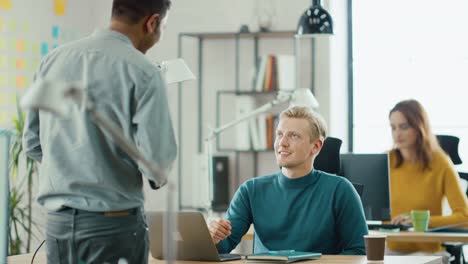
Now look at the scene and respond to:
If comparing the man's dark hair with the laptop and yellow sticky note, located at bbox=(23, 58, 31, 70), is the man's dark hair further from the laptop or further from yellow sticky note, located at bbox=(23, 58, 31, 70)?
yellow sticky note, located at bbox=(23, 58, 31, 70)

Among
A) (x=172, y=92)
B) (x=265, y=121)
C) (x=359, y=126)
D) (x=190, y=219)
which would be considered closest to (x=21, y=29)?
(x=172, y=92)

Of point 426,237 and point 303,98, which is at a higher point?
point 303,98

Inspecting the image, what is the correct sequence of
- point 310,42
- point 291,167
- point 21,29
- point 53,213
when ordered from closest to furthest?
1. point 53,213
2. point 291,167
3. point 21,29
4. point 310,42

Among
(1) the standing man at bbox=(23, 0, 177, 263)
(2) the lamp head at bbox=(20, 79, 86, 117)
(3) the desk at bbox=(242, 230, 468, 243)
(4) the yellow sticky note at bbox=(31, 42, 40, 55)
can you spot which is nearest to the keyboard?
(3) the desk at bbox=(242, 230, 468, 243)

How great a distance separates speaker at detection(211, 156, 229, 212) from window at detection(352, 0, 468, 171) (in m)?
1.04

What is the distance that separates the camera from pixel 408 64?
6.86 meters

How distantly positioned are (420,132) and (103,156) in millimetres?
2948

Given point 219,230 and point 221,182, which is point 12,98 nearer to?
point 221,182

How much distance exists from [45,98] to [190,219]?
65.4 inches

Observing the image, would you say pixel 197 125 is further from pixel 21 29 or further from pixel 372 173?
pixel 372 173

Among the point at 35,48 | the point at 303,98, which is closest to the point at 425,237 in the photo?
the point at 303,98

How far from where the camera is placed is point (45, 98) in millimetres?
1305

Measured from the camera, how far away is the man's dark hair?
96.1 inches

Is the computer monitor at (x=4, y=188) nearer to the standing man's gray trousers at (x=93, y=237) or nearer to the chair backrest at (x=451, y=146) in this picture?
the standing man's gray trousers at (x=93, y=237)
